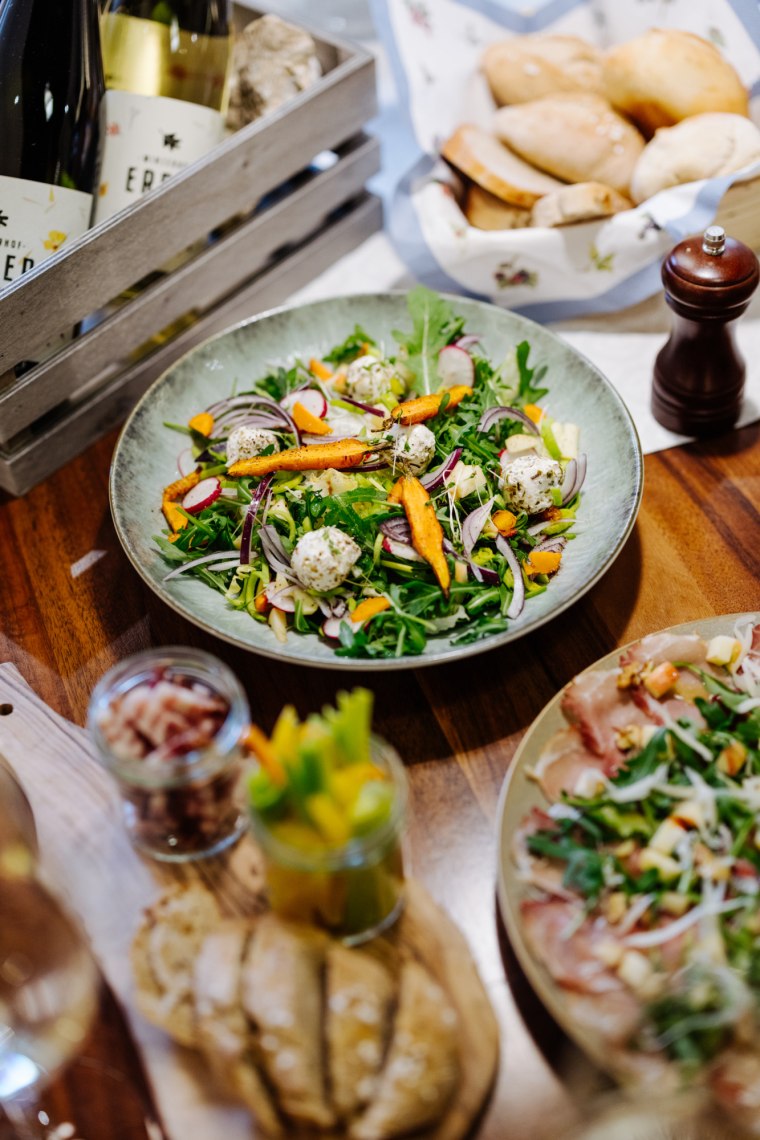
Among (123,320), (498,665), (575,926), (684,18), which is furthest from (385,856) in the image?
(684,18)

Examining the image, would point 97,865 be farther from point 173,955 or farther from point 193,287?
point 193,287

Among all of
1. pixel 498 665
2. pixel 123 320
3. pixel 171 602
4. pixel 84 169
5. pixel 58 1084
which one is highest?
pixel 84 169

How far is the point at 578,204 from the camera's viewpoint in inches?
73.5

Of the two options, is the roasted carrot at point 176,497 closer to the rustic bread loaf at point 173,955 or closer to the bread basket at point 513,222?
the rustic bread loaf at point 173,955

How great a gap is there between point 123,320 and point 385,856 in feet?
3.95

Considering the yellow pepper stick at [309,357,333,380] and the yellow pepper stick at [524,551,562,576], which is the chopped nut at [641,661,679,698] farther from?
the yellow pepper stick at [309,357,333,380]

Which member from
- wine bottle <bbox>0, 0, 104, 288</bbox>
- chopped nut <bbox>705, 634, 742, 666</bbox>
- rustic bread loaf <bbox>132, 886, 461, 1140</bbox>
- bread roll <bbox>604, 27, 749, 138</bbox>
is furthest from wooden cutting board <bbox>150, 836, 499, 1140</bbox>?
bread roll <bbox>604, 27, 749, 138</bbox>

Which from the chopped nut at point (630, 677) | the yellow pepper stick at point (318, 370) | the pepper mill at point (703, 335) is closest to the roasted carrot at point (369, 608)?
the chopped nut at point (630, 677)

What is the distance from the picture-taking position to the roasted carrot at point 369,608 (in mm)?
1394

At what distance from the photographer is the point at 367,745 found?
3.47 ft

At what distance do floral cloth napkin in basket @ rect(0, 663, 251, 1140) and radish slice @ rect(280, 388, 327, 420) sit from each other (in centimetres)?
63

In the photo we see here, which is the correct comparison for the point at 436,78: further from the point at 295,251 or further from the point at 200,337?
the point at 200,337

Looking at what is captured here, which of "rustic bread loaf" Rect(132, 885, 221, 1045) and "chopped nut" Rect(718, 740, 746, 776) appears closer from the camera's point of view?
"rustic bread loaf" Rect(132, 885, 221, 1045)

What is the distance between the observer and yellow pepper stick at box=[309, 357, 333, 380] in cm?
179
